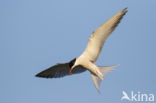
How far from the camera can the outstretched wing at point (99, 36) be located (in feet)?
35.8

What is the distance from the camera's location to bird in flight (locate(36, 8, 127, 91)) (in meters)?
11.1

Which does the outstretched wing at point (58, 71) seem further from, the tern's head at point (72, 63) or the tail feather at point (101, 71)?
the tail feather at point (101, 71)

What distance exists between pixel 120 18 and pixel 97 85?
239cm

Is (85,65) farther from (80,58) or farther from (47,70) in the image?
(47,70)

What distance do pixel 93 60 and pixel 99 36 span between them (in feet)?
2.96

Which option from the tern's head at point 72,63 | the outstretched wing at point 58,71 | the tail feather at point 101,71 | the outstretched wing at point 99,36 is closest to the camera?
the outstretched wing at point 99,36

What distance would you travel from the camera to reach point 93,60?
11.7 m

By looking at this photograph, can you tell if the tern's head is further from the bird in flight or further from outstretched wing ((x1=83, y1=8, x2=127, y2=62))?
outstretched wing ((x1=83, y1=8, x2=127, y2=62))

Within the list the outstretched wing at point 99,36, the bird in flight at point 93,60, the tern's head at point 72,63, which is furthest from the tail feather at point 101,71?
the tern's head at point 72,63

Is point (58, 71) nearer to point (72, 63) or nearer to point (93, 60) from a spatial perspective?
point (72, 63)

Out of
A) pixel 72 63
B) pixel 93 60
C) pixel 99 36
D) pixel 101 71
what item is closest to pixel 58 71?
pixel 72 63

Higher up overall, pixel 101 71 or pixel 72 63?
pixel 72 63

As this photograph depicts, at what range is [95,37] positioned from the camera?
1135 centimetres

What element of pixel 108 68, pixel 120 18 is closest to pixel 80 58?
pixel 108 68
